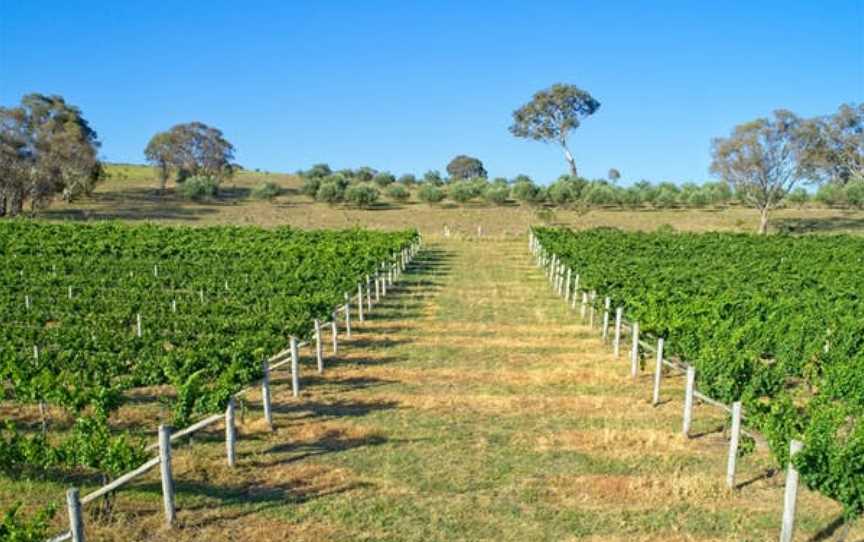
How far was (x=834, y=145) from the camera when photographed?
69.2m

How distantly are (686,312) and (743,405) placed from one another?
6675 mm

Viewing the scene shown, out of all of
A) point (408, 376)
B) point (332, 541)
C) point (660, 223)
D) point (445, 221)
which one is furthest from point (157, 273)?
point (660, 223)

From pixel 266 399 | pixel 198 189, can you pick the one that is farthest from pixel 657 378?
pixel 198 189

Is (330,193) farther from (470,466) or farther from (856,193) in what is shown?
(470,466)

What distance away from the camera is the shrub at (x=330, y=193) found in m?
84.0

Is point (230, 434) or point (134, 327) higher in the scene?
point (134, 327)

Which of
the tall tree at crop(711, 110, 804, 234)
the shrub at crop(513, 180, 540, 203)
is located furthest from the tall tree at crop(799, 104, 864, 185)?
the shrub at crop(513, 180, 540, 203)

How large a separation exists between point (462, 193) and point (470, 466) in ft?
247

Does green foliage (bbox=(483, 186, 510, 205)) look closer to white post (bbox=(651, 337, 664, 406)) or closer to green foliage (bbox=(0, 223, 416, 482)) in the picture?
green foliage (bbox=(0, 223, 416, 482))

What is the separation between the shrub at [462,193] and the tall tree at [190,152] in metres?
37.5

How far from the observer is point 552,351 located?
69.7ft

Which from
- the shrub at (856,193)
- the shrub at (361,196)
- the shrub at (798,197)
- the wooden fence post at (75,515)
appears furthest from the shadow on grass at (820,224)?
the wooden fence post at (75,515)

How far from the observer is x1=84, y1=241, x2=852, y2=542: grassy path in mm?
10359

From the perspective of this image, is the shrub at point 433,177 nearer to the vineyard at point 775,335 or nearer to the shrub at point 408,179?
the shrub at point 408,179
